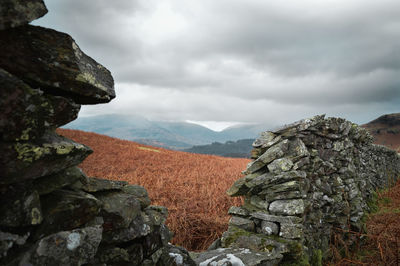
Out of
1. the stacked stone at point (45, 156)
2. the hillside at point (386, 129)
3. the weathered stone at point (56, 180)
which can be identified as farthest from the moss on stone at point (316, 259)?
the hillside at point (386, 129)

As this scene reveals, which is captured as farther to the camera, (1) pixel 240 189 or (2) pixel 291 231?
(1) pixel 240 189

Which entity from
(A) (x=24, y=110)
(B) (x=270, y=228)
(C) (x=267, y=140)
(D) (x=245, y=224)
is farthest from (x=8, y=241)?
A: (C) (x=267, y=140)

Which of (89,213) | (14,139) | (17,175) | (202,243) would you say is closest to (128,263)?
(89,213)

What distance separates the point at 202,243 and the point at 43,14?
770 centimetres

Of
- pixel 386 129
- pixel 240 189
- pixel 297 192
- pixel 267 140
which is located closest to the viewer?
pixel 297 192

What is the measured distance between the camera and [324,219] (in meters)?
7.20

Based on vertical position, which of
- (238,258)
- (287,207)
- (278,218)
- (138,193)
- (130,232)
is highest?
(138,193)

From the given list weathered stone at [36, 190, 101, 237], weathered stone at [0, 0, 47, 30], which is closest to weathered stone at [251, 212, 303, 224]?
weathered stone at [36, 190, 101, 237]

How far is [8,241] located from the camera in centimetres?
191

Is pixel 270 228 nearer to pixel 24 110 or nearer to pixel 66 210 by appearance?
pixel 66 210

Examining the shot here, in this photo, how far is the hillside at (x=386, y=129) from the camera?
7781 cm

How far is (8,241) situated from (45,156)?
2.33ft

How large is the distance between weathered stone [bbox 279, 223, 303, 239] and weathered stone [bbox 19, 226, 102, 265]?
14.1 feet

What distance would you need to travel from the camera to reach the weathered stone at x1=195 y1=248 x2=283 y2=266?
4.51m
